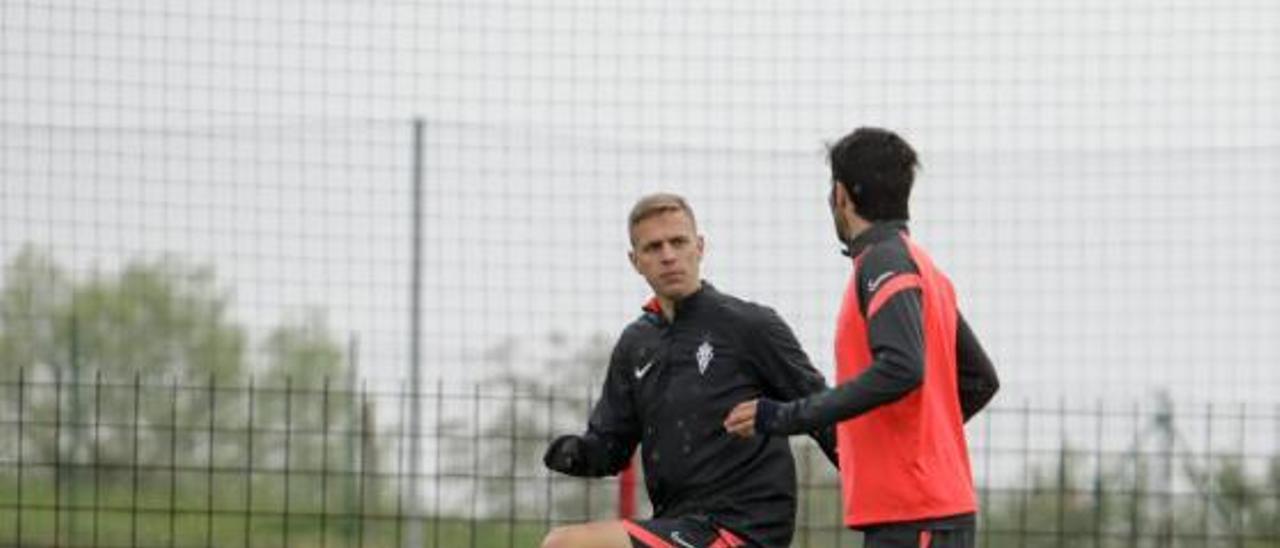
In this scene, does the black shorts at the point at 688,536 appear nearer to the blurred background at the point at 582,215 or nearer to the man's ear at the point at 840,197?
the man's ear at the point at 840,197

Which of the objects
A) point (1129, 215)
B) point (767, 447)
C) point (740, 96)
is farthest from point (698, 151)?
point (767, 447)

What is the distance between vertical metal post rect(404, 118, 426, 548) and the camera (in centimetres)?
1014

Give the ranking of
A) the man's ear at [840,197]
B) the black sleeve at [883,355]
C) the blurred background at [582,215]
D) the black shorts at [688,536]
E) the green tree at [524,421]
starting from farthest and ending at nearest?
the green tree at [524,421], the blurred background at [582,215], the black shorts at [688,536], the man's ear at [840,197], the black sleeve at [883,355]

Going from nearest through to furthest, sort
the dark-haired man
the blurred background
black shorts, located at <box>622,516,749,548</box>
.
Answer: the dark-haired man → black shorts, located at <box>622,516,749,548</box> → the blurred background

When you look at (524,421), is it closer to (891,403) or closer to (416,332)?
(416,332)

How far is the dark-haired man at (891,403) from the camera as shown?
571 centimetres

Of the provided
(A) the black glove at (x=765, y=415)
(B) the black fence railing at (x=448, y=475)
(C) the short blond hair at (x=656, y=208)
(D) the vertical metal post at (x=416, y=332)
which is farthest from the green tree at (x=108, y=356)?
(A) the black glove at (x=765, y=415)

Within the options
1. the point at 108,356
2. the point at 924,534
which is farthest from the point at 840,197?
the point at 108,356

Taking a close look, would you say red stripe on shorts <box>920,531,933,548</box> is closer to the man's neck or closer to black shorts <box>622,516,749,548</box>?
black shorts <box>622,516,749,548</box>

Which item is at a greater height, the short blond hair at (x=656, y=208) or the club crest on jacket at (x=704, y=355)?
the short blond hair at (x=656, y=208)

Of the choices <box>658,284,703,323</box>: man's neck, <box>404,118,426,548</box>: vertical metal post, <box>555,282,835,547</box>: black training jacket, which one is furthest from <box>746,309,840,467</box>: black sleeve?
<box>404,118,426,548</box>: vertical metal post

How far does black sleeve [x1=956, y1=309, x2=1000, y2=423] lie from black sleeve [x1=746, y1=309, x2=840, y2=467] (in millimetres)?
706

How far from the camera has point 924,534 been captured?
5.77m

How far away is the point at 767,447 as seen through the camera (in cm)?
679
